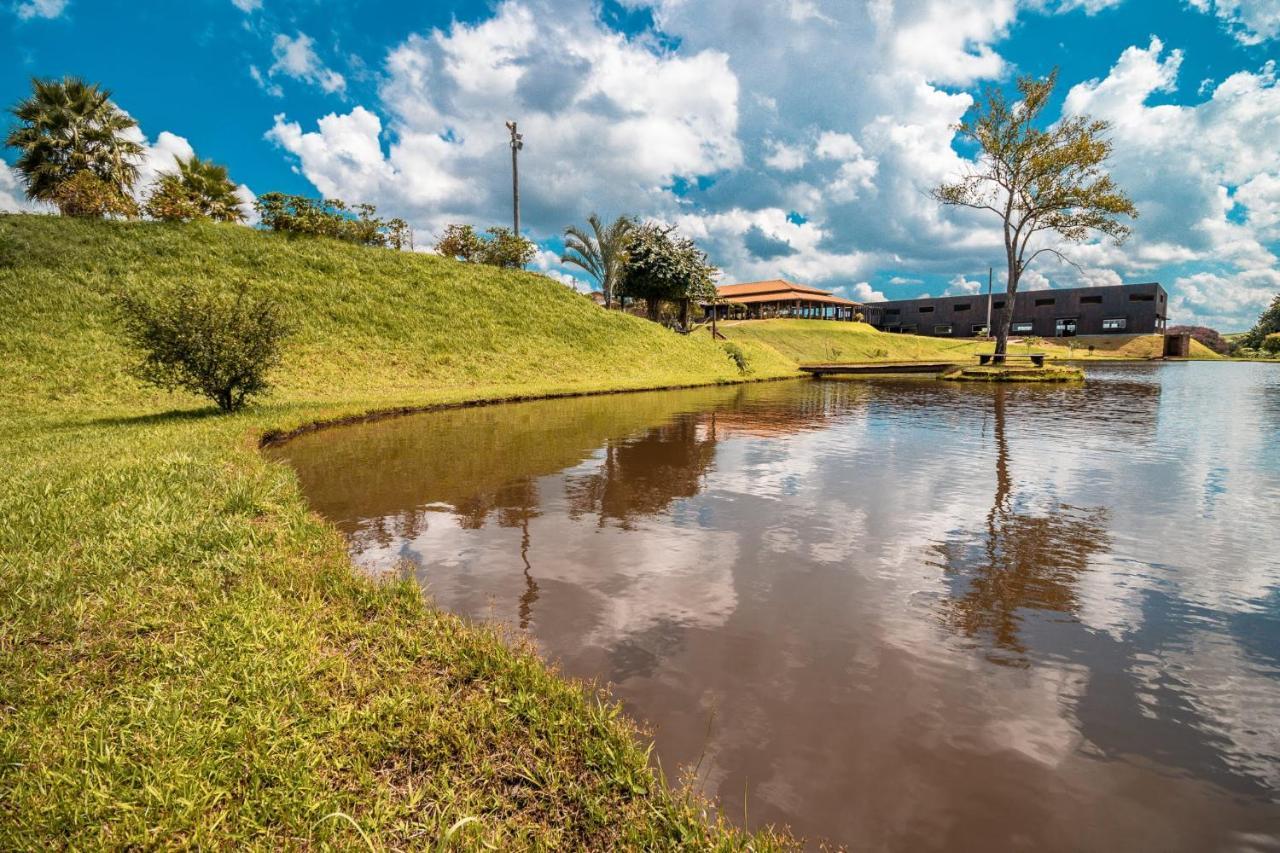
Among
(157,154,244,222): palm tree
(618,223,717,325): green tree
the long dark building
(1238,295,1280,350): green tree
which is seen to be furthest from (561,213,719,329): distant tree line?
(1238,295,1280,350): green tree

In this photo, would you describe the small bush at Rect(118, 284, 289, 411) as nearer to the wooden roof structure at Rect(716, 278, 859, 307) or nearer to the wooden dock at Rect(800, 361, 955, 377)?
the wooden dock at Rect(800, 361, 955, 377)

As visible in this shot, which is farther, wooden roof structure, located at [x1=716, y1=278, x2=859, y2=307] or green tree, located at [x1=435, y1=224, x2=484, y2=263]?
wooden roof structure, located at [x1=716, y1=278, x2=859, y2=307]

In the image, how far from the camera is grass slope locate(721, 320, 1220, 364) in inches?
1890

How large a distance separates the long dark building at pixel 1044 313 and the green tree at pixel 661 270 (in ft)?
133

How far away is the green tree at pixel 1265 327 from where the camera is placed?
69.5 m

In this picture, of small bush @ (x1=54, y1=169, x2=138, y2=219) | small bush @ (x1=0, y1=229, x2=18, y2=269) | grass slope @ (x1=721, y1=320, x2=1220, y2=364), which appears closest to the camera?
small bush @ (x1=0, y1=229, x2=18, y2=269)

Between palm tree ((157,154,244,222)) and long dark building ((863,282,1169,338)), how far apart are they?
69.2 m

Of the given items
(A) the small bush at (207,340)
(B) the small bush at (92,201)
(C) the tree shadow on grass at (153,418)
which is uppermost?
(B) the small bush at (92,201)

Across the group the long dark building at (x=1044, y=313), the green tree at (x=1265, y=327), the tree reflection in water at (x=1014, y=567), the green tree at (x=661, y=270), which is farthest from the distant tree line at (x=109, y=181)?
the green tree at (x=1265, y=327)

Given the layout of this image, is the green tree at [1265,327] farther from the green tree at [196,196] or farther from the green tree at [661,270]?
the green tree at [196,196]

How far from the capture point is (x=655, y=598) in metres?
4.56

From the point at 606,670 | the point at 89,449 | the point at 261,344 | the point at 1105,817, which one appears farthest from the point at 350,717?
the point at 261,344

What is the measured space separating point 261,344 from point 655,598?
12980 mm

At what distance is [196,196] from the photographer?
2922 cm
